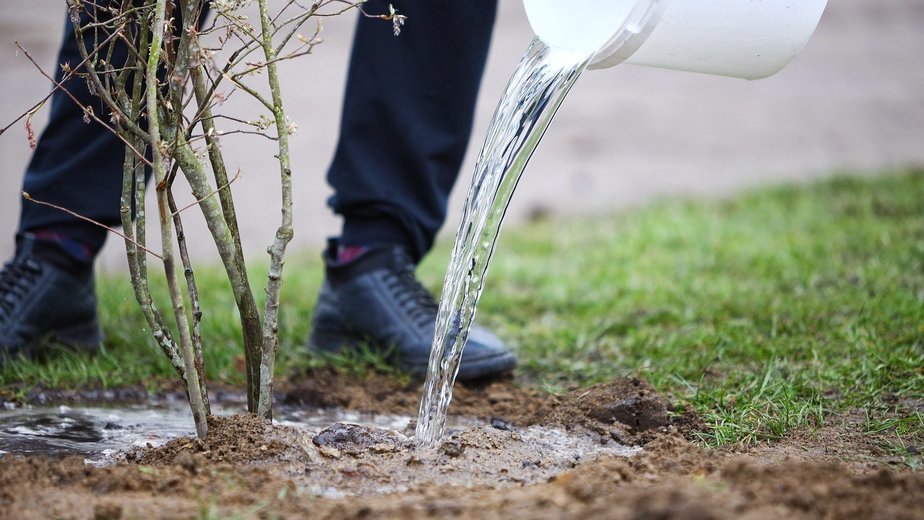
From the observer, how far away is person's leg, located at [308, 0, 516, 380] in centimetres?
282

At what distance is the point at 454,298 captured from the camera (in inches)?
87.5

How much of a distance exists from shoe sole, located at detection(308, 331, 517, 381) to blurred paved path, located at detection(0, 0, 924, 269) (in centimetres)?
199

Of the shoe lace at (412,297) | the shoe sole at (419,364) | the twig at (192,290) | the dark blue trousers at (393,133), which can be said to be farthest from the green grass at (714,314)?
the twig at (192,290)

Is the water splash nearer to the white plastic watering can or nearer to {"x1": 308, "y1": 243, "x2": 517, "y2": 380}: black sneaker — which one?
the white plastic watering can

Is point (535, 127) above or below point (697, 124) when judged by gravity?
below

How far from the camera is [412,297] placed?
2.85 meters

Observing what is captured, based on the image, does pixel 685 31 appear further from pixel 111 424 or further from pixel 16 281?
pixel 16 281

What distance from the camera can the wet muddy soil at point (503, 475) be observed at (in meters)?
1.46

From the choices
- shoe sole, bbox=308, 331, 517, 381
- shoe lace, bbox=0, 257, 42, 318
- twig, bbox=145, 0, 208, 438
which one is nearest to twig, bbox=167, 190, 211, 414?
twig, bbox=145, 0, 208, 438

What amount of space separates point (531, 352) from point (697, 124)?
4.99 meters

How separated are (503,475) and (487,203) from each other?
66 cm

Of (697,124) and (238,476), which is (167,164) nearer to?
(238,476)

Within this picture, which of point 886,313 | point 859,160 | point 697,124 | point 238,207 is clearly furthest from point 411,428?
point 697,124

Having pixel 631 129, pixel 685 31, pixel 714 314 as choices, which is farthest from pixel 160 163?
pixel 631 129
